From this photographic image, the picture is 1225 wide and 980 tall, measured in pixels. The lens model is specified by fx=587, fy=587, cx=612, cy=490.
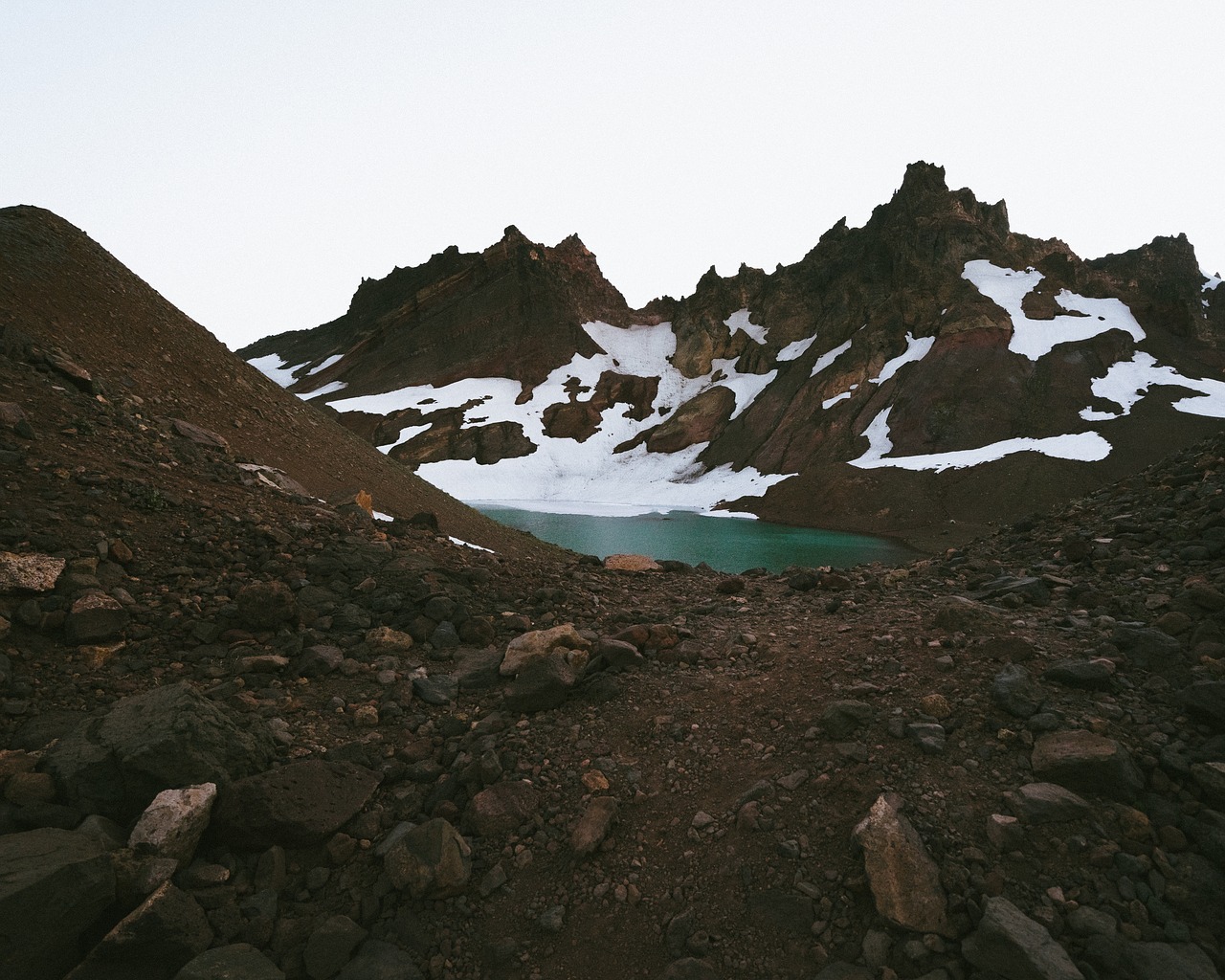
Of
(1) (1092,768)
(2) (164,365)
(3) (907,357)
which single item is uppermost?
(3) (907,357)

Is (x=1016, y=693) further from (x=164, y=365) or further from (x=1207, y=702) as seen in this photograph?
(x=164, y=365)

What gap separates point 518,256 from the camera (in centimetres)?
10194

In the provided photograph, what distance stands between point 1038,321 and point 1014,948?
71420 mm

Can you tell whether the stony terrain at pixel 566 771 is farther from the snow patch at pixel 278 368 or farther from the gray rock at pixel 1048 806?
the snow patch at pixel 278 368

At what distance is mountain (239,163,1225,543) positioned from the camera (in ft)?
A: 148

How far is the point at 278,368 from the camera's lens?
115 meters

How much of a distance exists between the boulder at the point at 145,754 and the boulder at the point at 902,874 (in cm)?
371

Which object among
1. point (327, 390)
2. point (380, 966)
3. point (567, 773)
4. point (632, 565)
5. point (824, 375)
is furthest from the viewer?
point (327, 390)

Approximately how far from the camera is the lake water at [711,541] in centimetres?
2808

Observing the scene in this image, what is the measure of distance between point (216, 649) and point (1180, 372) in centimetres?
7192

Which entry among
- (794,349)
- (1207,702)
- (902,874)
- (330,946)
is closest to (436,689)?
(330,946)

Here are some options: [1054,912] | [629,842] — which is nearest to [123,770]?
[629,842]

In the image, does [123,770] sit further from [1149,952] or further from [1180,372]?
[1180,372]

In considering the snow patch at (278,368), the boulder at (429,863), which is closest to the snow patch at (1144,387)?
the boulder at (429,863)
